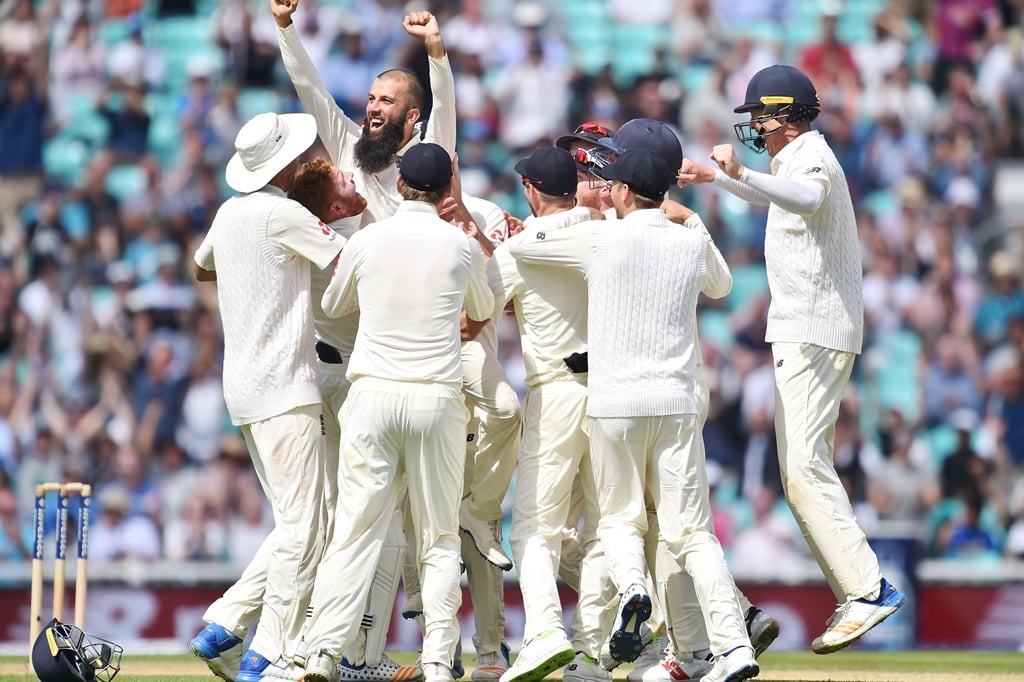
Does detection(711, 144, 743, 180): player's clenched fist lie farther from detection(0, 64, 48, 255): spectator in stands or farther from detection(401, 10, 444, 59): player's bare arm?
detection(0, 64, 48, 255): spectator in stands

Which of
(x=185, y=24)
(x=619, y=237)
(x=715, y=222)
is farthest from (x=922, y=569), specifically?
(x=185, y=24)

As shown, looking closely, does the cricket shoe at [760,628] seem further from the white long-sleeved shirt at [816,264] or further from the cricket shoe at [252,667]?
the cricket shoe at [252,667]

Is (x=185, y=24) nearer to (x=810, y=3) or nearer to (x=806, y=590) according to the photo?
(x=810, y=3)

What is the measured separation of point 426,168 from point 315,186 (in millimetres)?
759

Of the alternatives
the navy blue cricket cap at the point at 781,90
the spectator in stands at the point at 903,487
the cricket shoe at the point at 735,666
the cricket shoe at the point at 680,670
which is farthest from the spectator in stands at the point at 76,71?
the cricket shoe at the point at 735,666

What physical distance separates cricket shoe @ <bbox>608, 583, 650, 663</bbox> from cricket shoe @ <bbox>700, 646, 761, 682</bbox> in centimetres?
35

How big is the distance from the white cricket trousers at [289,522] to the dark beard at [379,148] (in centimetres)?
138

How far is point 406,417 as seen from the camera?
6.73 meters

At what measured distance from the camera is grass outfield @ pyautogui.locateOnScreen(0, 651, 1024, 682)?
26.9ft

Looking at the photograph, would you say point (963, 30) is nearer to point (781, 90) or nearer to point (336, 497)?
point (781, 90)

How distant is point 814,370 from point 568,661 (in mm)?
1849

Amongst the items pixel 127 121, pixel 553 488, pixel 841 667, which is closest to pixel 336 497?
pixel 553 488

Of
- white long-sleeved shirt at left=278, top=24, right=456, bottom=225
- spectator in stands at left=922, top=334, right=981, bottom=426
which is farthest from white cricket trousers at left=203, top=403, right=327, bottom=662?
spectator in stands at left=922, top=334, right=981, bottom=426

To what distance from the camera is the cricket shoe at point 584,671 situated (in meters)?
7.18
